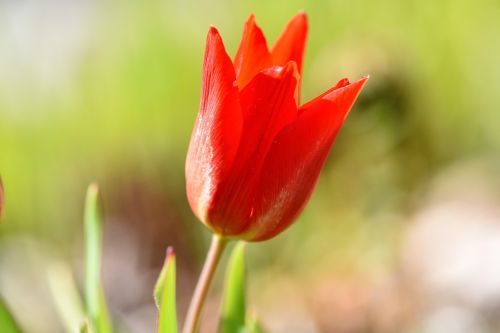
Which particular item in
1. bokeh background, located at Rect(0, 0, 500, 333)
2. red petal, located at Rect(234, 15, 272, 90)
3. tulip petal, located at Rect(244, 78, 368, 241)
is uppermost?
red petal, located at Rect(234, 15, 272, 90)

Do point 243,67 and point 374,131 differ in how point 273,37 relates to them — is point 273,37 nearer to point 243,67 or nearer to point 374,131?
point 374,131

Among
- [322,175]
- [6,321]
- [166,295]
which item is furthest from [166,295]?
[322,175]

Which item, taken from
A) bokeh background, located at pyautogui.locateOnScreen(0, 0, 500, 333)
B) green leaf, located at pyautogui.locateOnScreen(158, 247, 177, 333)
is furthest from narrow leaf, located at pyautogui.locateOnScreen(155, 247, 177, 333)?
bokeh background, located at pyautogui.locateOnScreen(0, 0, 500, 333)

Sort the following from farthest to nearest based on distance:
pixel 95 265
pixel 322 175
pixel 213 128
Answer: pixel 322 175 < pixel 95 265 < pixel 213 128

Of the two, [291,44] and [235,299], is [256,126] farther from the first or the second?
[235,299]

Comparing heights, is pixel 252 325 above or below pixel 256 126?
below

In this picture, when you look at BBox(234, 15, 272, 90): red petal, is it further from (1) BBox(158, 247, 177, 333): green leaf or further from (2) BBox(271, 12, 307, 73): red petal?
(1) BBox(158, 247, 177, 333): green leaf

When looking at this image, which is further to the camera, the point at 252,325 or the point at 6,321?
the point at 252,325
